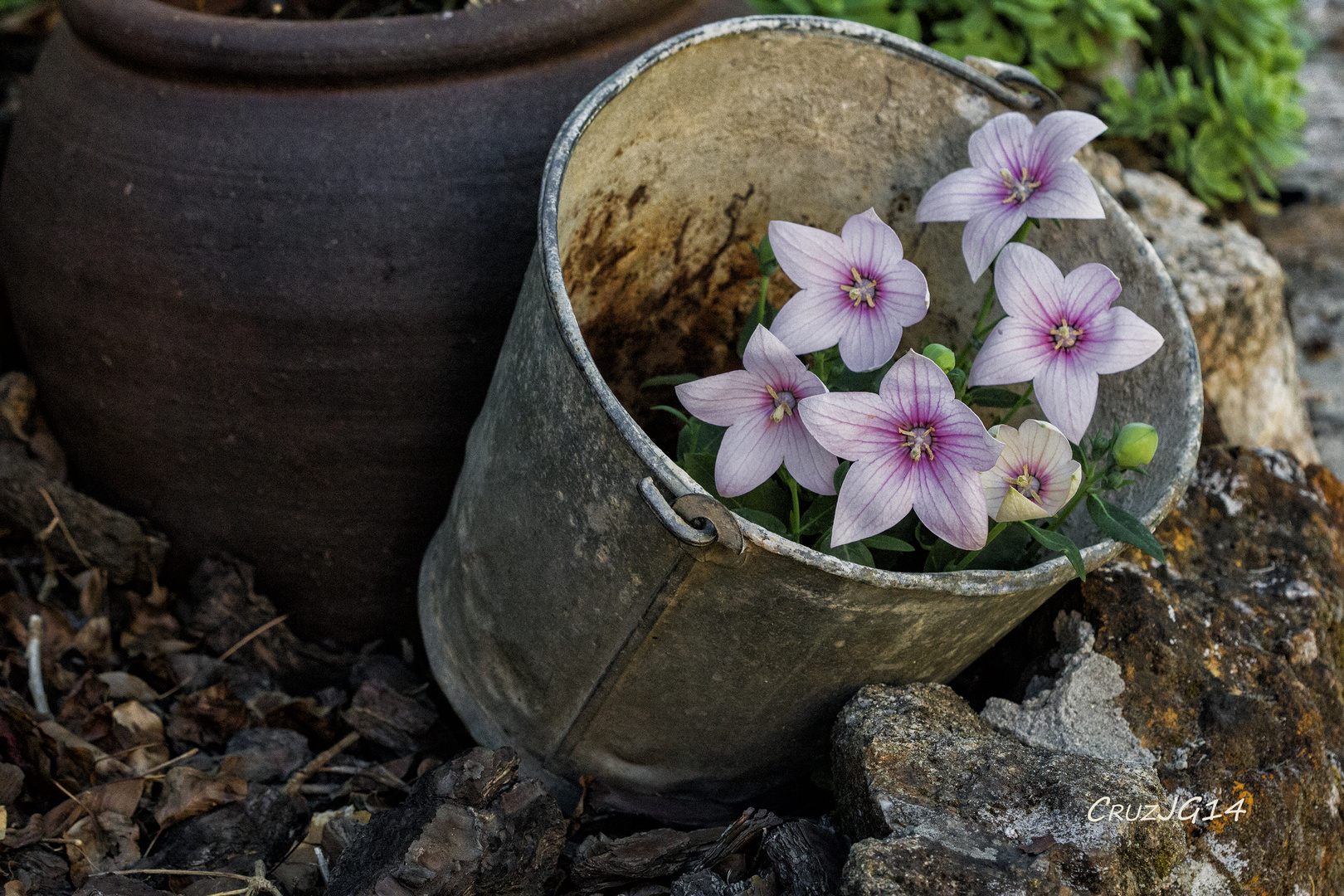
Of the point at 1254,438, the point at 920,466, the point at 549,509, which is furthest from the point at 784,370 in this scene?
the point at 1254,438

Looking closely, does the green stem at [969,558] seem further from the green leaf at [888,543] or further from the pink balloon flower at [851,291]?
the pink balloon flower at [851,291]

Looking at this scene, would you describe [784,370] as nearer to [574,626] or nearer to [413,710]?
[574,626]

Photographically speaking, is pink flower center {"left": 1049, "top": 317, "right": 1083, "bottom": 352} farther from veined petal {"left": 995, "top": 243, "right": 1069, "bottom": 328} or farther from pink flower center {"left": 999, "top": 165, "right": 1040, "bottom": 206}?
pink flower center {"left": 999, "top": 165, "right": 1040, "bottom": 206}

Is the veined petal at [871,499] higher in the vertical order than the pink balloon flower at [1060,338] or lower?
lower

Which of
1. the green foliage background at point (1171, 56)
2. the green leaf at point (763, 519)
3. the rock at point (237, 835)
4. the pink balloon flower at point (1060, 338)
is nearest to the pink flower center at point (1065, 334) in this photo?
the pink balloon flower at point (1060, 338)

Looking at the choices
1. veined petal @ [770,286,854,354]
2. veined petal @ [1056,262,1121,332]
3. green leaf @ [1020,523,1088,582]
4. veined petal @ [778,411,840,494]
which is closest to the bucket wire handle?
veined petal @ [778,411,840,494]
